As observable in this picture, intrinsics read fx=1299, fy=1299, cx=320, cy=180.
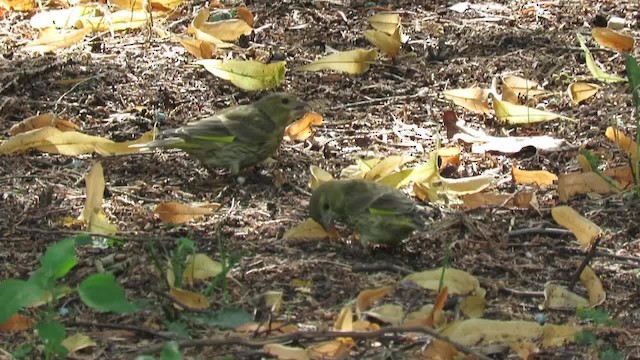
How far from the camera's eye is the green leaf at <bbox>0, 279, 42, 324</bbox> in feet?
12.5

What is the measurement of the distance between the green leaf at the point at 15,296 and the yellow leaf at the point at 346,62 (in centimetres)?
362

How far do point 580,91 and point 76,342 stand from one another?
3.61 m

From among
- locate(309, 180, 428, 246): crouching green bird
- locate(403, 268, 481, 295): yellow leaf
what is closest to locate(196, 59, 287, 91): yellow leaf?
locate(309, 180, 428, 246): crouching green bird

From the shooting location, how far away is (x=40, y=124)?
663cm

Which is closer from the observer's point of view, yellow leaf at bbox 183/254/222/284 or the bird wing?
yellow leaf at bbox 183/254/222/284

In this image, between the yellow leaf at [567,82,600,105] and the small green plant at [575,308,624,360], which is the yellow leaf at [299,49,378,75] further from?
the small green plant at [575,308,624,360]

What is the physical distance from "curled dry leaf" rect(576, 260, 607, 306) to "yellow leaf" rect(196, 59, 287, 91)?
269 centimetres

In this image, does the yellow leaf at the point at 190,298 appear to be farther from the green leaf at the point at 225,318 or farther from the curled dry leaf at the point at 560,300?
the curled dry leaf at the point at 560,300

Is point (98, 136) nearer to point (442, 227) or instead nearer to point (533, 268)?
point (442, 227)

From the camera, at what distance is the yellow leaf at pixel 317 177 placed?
6004 millimetres

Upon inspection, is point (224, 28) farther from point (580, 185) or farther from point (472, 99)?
point (580, 185)

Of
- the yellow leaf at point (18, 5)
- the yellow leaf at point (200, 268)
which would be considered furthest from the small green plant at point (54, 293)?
the yellow leaf at point (18, 5)

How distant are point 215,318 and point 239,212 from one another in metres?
1.42

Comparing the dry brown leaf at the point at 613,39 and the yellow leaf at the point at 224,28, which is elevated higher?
the dry brown leaf at the point at 613,39
